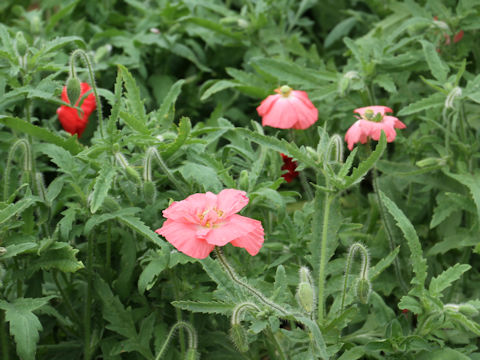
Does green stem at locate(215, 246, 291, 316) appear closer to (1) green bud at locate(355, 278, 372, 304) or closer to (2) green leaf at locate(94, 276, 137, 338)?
(1) green bud at locate(355, 278, 372, 304)

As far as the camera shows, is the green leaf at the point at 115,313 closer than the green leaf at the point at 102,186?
No

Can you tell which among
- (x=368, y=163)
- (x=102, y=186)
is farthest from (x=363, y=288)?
(x=102, y=186)

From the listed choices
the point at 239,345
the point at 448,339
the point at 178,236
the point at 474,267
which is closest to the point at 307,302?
the point at 239,345

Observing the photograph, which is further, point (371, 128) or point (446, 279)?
point (371, 128)

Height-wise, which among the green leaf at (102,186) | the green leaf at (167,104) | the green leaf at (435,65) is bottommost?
the green leaf at (102,186)

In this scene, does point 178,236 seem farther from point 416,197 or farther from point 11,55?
point 416,197

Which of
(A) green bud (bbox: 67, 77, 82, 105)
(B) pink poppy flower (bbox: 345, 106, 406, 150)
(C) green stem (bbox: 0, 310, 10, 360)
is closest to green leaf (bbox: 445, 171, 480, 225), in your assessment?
(B) pink poppy flower (bbox: 345, 106, 406, 150)

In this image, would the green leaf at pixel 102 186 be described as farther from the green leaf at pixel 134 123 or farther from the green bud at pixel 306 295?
the green bud at pixel 306 295

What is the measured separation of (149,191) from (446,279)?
0.82m

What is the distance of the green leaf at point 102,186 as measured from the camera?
65.5 inches

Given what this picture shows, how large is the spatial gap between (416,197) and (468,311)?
94 cm

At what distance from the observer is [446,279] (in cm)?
172

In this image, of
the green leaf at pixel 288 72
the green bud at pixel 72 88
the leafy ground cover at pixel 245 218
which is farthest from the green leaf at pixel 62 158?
the green leaf at pixel 288 72

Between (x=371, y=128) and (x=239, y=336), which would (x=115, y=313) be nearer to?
(x=239, y=336)
